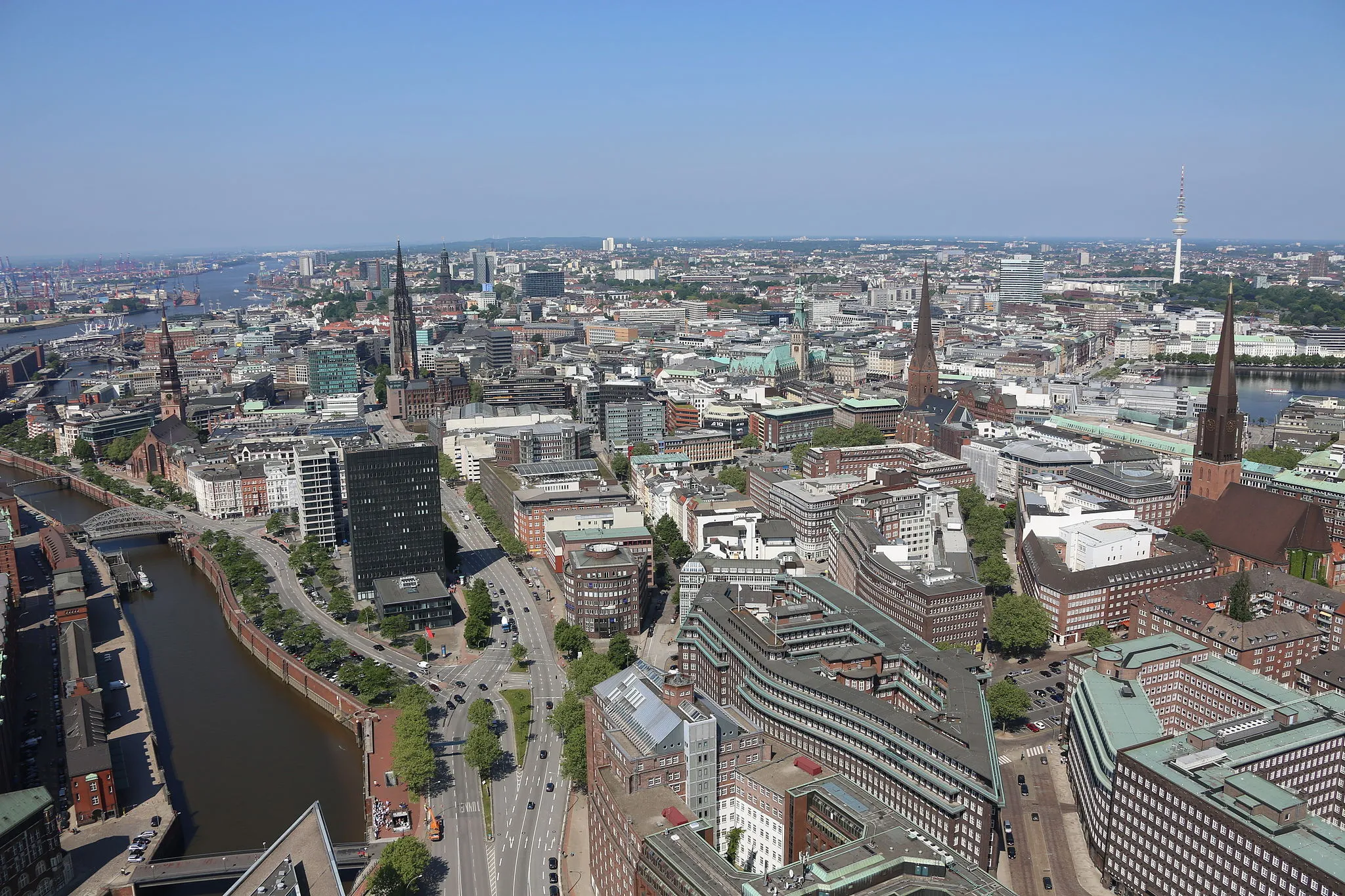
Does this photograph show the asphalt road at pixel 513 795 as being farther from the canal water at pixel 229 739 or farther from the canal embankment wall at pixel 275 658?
the canal embankment wall at pixel 275 658

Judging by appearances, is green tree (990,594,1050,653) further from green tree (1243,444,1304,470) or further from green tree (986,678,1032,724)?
green tree (1243,444,1304,470)

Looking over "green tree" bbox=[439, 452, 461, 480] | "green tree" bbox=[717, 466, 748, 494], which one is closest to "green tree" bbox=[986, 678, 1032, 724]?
"green tree" bbox=[717, 466, 748, 494]

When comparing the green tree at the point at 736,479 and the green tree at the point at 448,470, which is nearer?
the green tree at the point at 736,479

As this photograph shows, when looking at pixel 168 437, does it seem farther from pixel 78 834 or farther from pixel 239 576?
A: pixel 78 834

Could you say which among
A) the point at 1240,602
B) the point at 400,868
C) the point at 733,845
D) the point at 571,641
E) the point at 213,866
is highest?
the point at 1240,602

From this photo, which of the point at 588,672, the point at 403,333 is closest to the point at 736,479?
the point at 588,672

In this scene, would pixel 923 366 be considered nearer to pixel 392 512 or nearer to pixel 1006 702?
pixel 392 512

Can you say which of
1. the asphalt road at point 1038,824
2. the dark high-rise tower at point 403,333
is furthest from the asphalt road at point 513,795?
the dark high-rise tower at point 403,333
